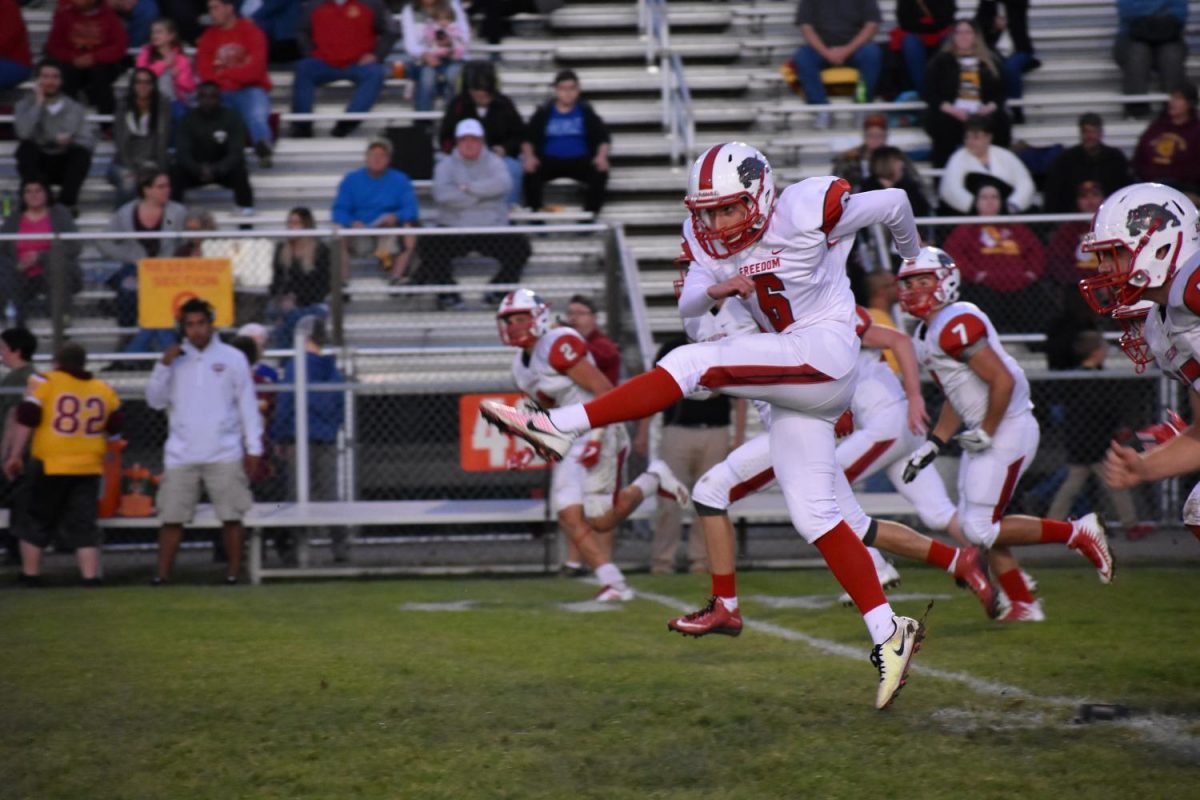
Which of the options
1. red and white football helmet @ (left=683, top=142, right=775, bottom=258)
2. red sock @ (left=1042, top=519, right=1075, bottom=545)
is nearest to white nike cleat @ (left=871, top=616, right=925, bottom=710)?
red and white football helmet @ (left=683, top=142, right=775, bottom=258)

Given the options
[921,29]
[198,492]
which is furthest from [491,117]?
[198,492]

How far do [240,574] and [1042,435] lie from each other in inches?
226

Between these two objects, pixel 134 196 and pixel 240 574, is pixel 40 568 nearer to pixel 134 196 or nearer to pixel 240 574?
pixel 240 574

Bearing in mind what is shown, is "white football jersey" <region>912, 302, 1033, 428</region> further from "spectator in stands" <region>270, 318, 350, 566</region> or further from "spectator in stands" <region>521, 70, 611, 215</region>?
"spectator in stands" <region>521, 70, 611, 215</region>

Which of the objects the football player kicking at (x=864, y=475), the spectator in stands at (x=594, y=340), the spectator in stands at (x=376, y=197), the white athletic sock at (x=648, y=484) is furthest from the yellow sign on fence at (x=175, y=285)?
the football player kicking at (x=864, y=475)

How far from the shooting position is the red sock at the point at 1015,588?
782 centimetres

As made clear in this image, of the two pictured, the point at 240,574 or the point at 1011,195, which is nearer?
the point at 240,574

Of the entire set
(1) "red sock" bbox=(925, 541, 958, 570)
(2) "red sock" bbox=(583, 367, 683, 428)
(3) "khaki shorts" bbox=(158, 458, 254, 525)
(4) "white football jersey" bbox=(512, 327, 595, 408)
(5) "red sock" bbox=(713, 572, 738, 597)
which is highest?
(2) "red sock" bbox=(583, 367, 683, 428)

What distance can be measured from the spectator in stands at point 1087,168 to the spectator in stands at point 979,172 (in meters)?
0.24

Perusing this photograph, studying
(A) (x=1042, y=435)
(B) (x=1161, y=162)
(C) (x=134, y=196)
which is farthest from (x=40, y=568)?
(B) (x=1161, y=162)

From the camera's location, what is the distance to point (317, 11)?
14547mm

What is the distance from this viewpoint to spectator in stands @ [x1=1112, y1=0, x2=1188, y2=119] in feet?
Answer: 48.3

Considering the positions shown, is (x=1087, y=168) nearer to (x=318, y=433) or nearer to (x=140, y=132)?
(x=318, y=433)

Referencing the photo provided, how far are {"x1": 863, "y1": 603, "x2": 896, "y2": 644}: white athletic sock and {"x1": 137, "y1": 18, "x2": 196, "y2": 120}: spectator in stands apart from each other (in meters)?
9.99
